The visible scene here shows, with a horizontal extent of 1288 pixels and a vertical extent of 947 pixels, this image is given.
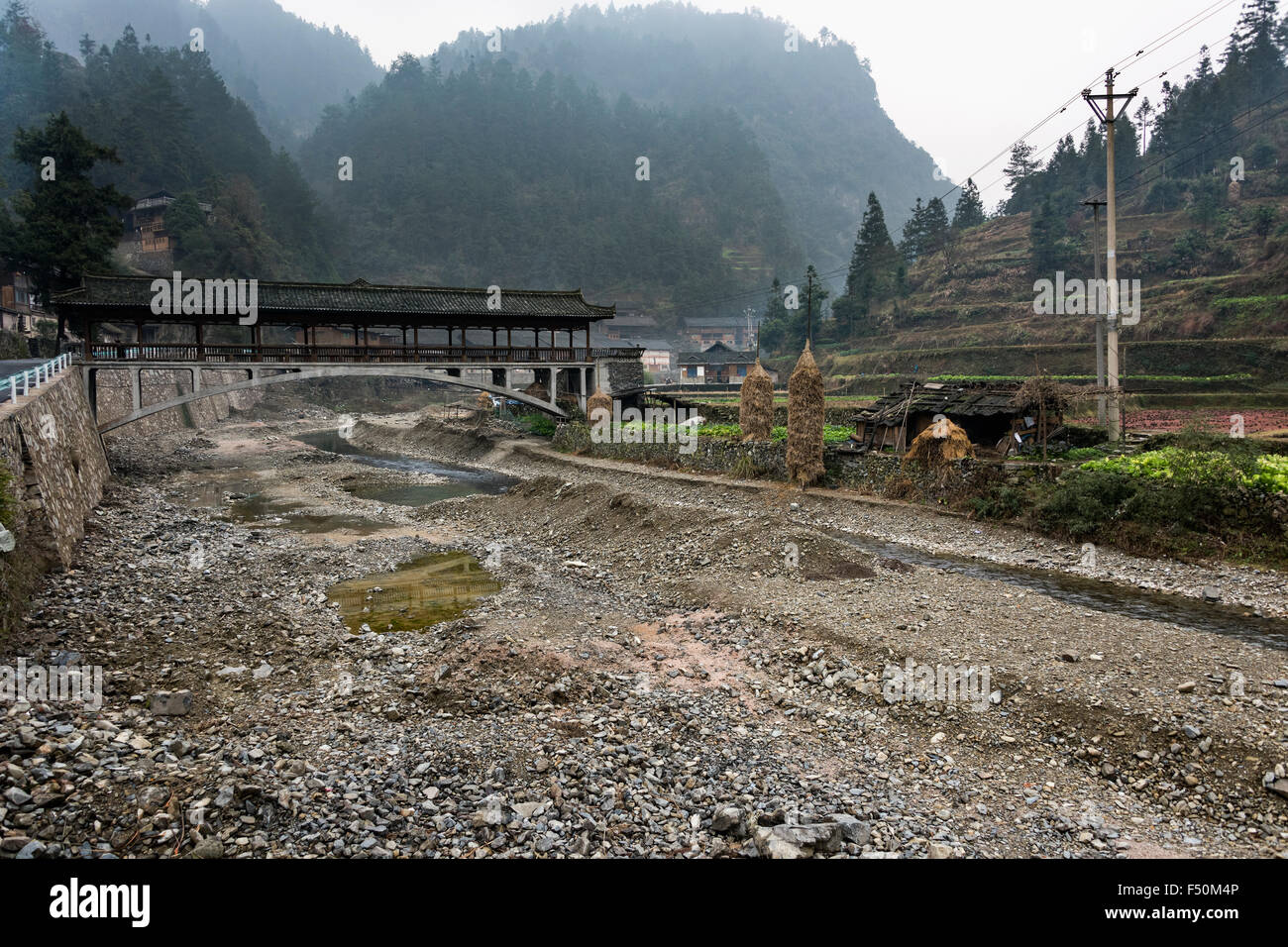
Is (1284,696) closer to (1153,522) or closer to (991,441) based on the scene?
(1153,522)

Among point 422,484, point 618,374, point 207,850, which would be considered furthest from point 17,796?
point 618,374

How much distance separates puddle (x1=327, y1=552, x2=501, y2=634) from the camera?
38.1 ft

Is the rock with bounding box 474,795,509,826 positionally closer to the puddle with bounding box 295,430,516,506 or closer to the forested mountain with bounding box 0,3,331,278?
the puddle with bounding box 295,430,516,506

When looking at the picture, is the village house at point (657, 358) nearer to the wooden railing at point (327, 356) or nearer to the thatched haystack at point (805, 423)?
the wooden railing at point (327, 356)

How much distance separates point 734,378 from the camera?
62.2 metres

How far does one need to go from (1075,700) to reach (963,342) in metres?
42.3

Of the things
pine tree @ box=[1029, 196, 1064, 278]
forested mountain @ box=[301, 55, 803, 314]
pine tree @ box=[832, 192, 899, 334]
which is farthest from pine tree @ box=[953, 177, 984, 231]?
forested mountain @ box=[301, 55, 803, 314]

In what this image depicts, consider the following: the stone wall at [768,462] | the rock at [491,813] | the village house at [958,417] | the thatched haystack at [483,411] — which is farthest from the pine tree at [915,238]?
the rock at [491,813]

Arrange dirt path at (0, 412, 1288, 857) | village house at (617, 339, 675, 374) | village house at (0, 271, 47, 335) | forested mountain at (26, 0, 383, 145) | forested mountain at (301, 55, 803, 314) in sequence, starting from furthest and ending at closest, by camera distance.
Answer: forested mountain at (26, 0, 383, 145)
forested mountain at (301, 55, 803, 314)
village house at (617, 339, 675, 374)
village house at (0, 271, 47, 335)
dirt path at (0, 412, 1288, 857)

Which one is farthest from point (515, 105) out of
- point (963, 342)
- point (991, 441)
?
point (991, 441)

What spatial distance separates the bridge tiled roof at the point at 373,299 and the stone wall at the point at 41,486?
869 centimetres

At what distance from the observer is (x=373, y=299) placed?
30641 millimetres

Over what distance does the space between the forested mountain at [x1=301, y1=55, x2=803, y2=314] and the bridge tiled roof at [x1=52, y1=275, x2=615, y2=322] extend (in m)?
59.4

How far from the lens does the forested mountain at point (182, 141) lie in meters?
56.9
